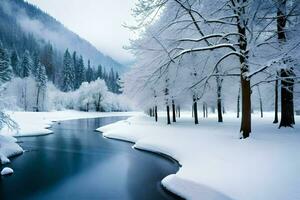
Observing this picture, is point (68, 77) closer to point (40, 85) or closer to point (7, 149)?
point (40, 85)

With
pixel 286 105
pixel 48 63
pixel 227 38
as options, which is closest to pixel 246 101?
pixel 227 38

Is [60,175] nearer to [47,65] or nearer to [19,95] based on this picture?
[19,95]

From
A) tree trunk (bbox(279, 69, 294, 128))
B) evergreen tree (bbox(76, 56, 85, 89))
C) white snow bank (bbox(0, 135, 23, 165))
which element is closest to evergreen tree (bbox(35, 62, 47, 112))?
evergreen tree (bbox(76, 56, 85, 89))

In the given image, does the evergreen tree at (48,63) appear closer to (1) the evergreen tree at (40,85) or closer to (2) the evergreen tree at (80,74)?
(2) the evergreen tree at (80,74)

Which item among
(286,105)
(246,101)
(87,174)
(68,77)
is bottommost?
(87,174)

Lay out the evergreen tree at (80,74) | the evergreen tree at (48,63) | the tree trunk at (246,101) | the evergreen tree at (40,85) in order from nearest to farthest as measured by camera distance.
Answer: the tree trunk at (246,101) → the evergreen tree at (40,85) → the evergreen tree at (80,74) → the evergreen tree at (48,63)

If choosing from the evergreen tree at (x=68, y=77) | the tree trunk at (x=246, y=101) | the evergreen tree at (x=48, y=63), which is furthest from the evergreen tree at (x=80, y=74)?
the tree trunk at (x=246, y=101)

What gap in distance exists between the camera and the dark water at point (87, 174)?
42.0ft

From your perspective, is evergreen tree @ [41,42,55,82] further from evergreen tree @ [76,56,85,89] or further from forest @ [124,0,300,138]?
forest @ [124,0,300,138]

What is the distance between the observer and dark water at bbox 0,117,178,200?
12812 millimetres

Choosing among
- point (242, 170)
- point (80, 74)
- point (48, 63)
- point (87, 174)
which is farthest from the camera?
point (48, 63)

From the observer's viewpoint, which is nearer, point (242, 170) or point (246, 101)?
point (242, 170)

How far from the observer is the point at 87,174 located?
54.4 feet

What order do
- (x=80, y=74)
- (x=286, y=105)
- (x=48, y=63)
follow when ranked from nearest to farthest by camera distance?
1. (x=286, y=105)
2. (x=80, y=74)
3. (x=48, y=63)
